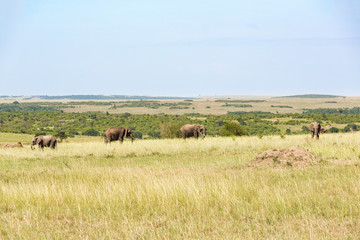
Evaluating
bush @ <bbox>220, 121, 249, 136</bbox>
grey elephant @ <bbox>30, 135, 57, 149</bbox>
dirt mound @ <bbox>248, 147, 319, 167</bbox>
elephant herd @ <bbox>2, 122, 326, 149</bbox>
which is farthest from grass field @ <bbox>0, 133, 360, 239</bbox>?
bush @ <bbox>220, 121, 249, 136</bbox>

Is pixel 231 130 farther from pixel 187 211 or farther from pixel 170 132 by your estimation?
pixel 187 211

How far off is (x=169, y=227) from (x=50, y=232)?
82.7 inches

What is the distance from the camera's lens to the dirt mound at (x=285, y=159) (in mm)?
15532

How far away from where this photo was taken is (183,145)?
88.8 ft

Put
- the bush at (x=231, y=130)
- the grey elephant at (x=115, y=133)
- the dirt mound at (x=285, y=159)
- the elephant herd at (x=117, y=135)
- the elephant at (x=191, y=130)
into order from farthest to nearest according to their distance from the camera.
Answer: the bush at (x=231, y=130) → the elephant at (x=191, y=130) → the grey elephant at (x=115, y=133) → the elephant herd at (x=117, y=135) → the dirt mound at (x=285, y=159)

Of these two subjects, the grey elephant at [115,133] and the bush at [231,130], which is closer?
the grey elephant at [115,133]

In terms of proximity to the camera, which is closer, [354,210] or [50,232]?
[50,232]

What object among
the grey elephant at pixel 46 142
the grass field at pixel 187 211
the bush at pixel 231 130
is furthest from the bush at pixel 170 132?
the grass field at pixel 187 211

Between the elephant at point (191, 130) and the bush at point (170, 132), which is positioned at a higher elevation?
the elephant at point (191, 130)

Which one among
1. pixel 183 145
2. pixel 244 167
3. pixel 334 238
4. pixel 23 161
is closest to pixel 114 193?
pixel 334 238

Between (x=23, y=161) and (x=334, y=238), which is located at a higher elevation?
(x=334, y=238)

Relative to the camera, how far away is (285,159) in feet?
53.1

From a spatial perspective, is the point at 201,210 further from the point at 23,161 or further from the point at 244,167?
the point at 23,161

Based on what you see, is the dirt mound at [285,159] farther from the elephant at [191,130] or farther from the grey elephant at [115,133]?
the elephant at [191,130]
